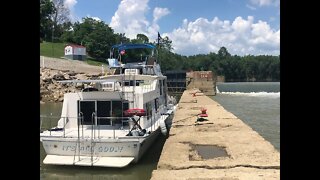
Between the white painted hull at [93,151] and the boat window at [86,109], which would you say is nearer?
the white painted hull at [93,151]

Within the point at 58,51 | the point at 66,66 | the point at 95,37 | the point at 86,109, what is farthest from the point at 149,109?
the point at 95,37

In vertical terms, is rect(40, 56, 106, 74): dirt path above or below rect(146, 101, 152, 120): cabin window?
above

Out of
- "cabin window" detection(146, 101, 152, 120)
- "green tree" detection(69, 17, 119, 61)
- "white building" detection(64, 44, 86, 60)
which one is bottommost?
"cabin window" detection(146, 101, 152, 120)

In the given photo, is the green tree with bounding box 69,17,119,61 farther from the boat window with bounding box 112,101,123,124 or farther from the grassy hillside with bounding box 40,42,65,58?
the boat window with bounding box 112,101,123,124

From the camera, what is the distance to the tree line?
306ft

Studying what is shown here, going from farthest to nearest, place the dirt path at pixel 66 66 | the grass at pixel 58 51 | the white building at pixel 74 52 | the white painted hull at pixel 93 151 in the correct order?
the grass at pixel 58 51 < the white building at pixel 74 52 < the dirt path at pixel 66 66 < the white painted hull at pixel 93 151

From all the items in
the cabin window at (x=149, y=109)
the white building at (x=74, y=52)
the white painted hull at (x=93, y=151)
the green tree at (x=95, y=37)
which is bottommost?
the white painted hull at (x=93, y=151)

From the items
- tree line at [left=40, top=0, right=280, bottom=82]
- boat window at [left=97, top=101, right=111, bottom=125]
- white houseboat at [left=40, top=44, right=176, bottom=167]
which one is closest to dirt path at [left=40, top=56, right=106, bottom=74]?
tree line at [left=40, top=0, right=280, bottom=82]

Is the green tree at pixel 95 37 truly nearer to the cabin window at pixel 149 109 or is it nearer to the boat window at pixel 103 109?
the cabin window at pixel 149 109

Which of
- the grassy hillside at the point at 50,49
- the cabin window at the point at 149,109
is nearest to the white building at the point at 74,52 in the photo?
the grassy hillside at the point at 50,49

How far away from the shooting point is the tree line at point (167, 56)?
93312 mm
